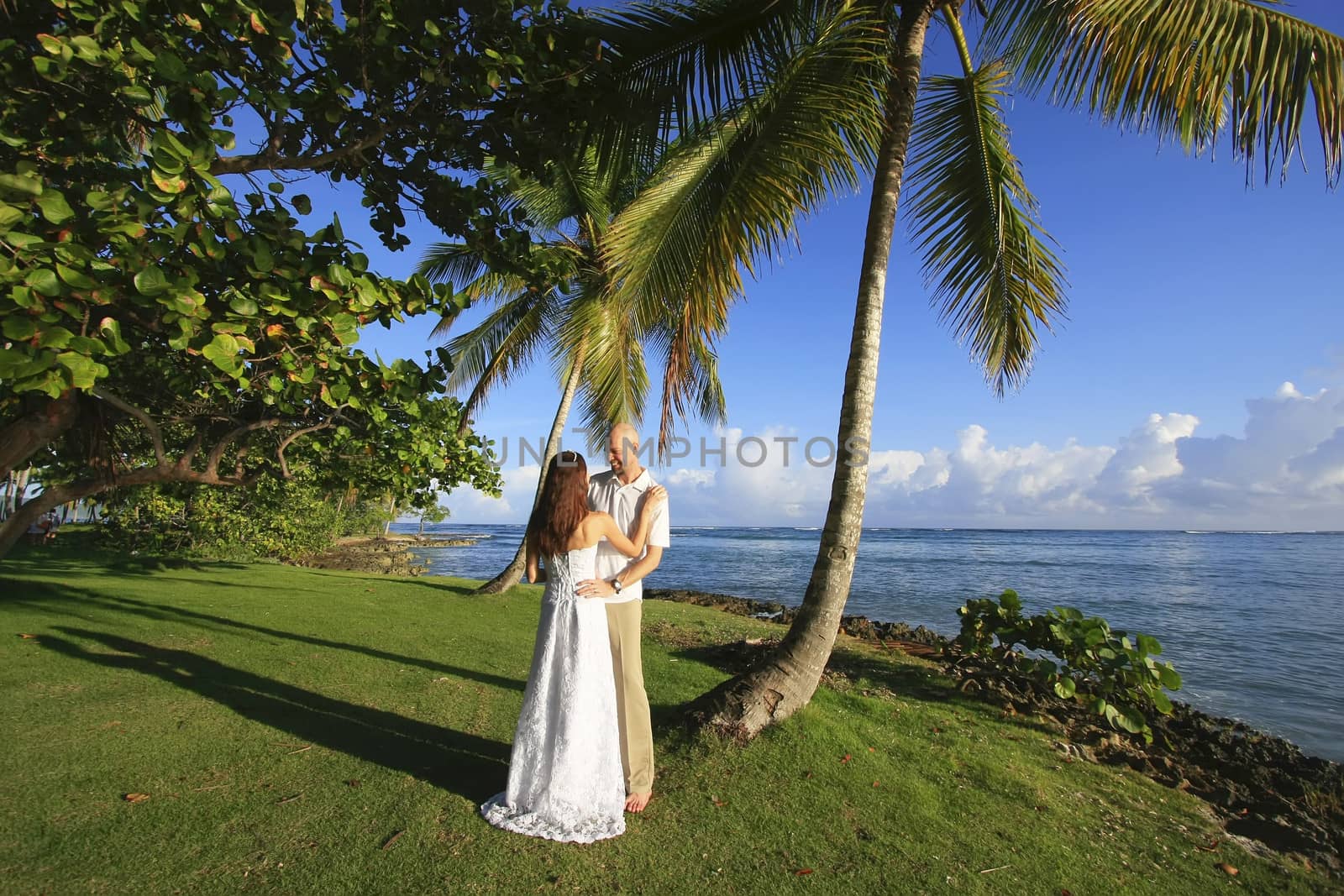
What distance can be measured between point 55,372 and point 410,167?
106 inches

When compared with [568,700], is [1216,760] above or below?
below

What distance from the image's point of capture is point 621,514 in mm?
4043

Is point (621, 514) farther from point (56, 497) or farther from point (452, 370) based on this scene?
point (56, 497)

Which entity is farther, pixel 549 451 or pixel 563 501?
pixel 549 451

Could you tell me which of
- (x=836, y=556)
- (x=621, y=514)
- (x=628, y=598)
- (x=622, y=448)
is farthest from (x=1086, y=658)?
(x=622, y=448)

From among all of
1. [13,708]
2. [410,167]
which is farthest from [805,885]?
[13,708]

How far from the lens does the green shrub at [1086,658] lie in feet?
19.5

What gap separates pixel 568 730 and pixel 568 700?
0.15 m

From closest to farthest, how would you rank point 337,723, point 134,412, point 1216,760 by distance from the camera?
point 134,412, point 337,723, point 1216,760

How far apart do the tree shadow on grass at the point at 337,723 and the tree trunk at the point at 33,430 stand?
239cm

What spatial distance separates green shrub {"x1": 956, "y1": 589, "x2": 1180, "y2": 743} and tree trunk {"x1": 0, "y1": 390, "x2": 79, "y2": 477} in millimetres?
7681

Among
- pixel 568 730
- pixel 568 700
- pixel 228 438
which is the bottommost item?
pixel 568 730

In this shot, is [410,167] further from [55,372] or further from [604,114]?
[55,372]

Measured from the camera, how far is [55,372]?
2807 millimetres
